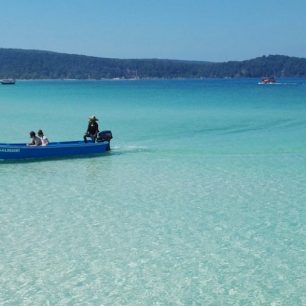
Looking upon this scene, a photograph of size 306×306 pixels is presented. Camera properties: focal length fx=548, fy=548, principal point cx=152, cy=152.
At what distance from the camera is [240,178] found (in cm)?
1642

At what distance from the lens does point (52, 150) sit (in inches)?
779

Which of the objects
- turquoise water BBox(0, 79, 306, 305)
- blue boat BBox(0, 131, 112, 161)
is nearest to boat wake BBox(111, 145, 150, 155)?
turquoise water BBox(0, 79, 306, 305)

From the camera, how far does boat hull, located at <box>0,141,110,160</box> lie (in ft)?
62.4

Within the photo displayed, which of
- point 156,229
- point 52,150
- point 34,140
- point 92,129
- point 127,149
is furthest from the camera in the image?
point 127,149

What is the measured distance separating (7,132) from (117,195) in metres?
17.7

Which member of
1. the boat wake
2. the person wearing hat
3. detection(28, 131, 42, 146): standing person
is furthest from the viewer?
the boat wake

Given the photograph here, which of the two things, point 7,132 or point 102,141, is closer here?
point 102,141

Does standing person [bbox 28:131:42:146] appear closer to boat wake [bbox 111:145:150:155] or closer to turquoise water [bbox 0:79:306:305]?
turquoise water [bbox 0:79:306:305]

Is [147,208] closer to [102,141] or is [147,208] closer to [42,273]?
[42,273]

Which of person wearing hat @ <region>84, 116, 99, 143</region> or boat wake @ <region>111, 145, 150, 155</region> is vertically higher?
person wearing hat @ <region>84, 116, 99, 143</region>

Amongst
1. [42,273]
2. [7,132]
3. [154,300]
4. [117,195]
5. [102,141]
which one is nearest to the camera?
[154,300]

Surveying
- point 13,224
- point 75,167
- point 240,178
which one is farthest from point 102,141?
point 13,224

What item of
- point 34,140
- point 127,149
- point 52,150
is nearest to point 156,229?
point 52,150

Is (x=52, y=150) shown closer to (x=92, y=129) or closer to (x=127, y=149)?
(x=92, y=129)
